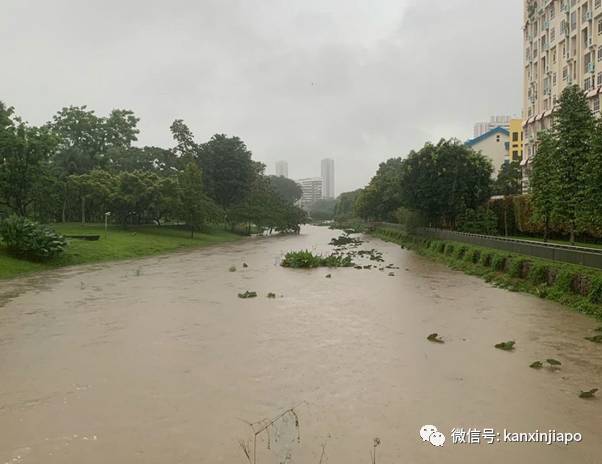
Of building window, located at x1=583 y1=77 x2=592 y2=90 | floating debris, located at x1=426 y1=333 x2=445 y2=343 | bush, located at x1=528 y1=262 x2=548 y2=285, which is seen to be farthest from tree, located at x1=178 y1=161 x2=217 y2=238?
floating debris, located at x1=426 y1=333 x2=445 y2=343

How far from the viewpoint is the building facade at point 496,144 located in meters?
103

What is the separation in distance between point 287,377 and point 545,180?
90.1 ft

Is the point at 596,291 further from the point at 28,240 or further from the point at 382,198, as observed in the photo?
the point at 382,198

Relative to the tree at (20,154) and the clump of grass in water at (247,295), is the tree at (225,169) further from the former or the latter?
the clump of grass in water at (247,295)

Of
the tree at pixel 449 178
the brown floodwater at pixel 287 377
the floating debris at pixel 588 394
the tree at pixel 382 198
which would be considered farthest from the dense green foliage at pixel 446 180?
the floating debris at pixel 588 394

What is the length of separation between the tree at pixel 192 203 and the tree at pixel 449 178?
25813 millimetres

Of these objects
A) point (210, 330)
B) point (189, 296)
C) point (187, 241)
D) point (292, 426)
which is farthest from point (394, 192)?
point (292, 426)

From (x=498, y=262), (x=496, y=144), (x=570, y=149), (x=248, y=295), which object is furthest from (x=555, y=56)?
(x=248, y=295)

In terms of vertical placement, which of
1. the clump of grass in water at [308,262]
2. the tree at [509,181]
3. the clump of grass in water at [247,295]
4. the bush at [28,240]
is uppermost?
the tree at [509,181]

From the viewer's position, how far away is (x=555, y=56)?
6188 centimetres

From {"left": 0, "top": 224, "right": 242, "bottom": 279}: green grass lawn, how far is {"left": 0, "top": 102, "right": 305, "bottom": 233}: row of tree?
2638mm

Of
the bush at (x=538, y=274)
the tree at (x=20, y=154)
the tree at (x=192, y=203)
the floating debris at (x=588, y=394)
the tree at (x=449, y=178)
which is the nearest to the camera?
the floating debris at (x=588, y=394)

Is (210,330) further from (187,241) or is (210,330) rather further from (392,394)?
(187,241)

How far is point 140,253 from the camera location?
44.8 m
